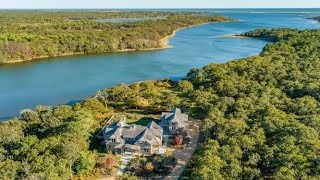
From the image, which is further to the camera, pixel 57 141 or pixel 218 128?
pixel 218 128

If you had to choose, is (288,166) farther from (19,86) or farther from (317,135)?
(19,86)

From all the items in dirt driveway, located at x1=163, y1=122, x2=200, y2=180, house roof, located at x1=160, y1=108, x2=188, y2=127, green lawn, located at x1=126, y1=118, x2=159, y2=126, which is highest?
house roof, located at x1=160, y1=108, x2=188, y2=127

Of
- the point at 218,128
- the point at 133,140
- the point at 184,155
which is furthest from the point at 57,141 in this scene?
the point at 218,128

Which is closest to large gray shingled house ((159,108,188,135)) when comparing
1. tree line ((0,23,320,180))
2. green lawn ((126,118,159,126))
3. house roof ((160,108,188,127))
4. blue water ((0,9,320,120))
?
house roof ((160,108,188,127))

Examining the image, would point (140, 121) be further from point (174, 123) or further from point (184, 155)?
point (184, 155)

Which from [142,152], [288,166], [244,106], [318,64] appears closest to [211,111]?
[244,106]

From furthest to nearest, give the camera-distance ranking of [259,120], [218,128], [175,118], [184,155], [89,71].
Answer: [89,71]
[175,118]
[259,120]
[218,128]
[184,155]

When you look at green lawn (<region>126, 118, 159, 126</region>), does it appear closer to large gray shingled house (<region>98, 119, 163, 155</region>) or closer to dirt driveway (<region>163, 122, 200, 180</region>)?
large gray shingled house (<region>98, 119, 163, 155</region>)
